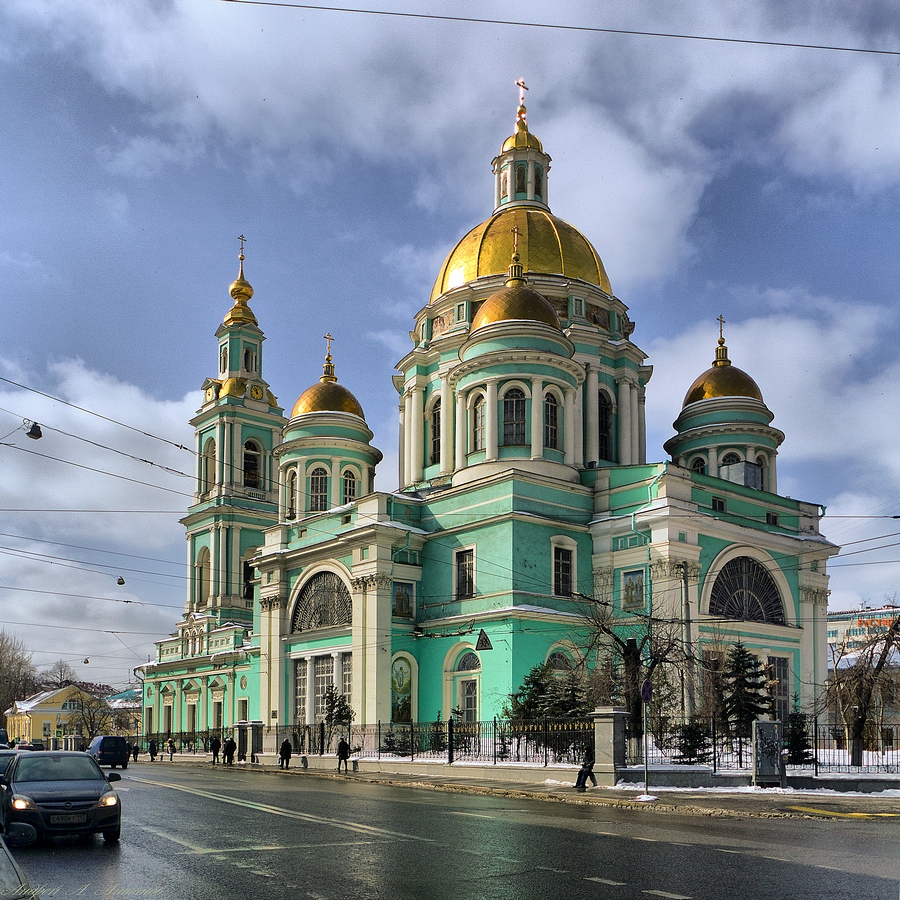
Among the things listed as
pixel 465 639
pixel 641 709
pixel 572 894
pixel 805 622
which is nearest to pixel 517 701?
pixel 465 639

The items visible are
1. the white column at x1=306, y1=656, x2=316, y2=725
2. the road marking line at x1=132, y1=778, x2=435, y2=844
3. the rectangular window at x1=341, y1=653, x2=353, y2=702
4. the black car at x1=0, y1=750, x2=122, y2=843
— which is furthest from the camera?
the white column at x1=306, y1=656, x2=316, y2=725

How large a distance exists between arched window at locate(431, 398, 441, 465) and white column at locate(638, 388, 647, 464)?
9383 millimetres

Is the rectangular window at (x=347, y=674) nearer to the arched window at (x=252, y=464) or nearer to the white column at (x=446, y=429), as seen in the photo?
the white column at (x=446, y=429)

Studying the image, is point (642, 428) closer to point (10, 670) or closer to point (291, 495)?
point (291, 495)

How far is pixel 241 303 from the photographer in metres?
69.4

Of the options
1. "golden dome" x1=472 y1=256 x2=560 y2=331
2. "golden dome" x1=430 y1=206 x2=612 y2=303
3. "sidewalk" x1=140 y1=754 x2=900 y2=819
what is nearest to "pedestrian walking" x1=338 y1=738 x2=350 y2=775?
"sidewalk" x1=140 y1=754 x2=900 y2=819

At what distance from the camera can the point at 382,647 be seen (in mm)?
41844

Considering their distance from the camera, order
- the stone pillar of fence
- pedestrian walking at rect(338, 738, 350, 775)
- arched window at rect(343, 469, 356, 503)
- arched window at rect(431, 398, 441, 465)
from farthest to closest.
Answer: arched window at rect(343, 469, 356, 503), arched window at rect(431, 398, 441, 465), pedestrian walking at rect(338, 738, 350, 775), the stone pillar of fence

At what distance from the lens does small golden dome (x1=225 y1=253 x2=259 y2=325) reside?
68125mm

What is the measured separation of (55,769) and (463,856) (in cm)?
577

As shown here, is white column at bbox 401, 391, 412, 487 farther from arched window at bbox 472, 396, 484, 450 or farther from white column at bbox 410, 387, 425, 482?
arched window at bbox 472, 396, 484, 450

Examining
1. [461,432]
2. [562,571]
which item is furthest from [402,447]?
[562,571]

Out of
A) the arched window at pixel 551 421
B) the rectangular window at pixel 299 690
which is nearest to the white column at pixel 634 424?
the arched window at pixel 551 421

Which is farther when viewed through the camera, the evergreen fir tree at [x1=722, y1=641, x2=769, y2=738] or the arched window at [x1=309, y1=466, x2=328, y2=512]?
the arched window at [x1=309, y1=466, x2=328, y2=512]
